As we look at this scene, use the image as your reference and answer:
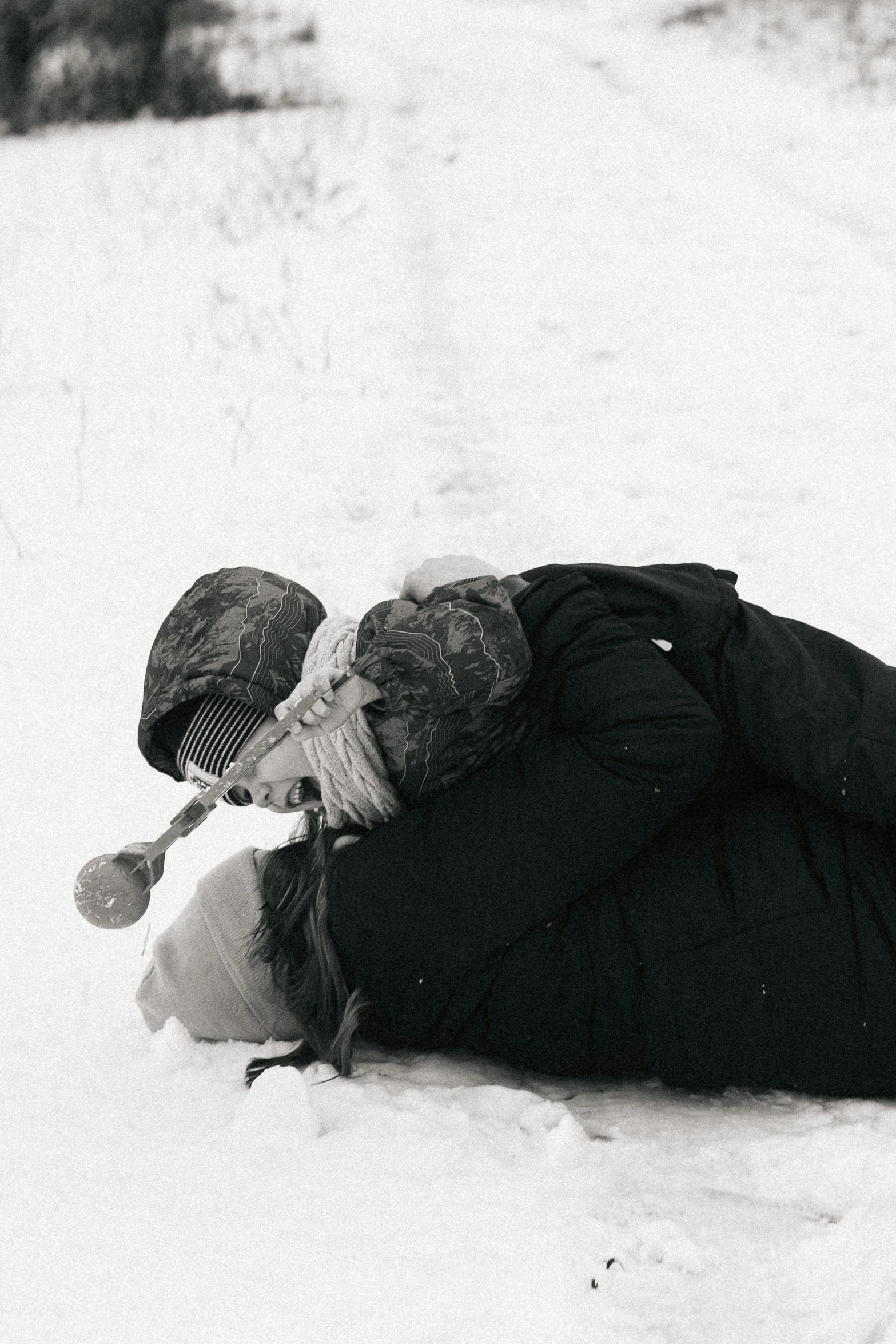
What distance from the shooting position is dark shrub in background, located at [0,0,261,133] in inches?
279

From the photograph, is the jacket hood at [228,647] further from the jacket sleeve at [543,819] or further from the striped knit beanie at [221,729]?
the jacket sleeve at [543,819]

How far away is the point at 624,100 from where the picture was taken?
Answer: 665 centimetres

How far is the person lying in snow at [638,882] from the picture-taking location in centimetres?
158

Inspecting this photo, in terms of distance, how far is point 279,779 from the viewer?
164 centimetres

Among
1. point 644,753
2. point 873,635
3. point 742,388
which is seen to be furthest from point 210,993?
point 742,388

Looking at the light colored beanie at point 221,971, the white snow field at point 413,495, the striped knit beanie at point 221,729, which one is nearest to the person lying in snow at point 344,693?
the striped knit beanie at point 221,729

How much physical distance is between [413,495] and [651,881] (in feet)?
7.11

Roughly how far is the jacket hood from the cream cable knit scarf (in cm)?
5

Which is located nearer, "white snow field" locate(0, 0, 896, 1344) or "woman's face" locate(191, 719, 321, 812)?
"white snow field" locate(0, 0, 896, 1344)

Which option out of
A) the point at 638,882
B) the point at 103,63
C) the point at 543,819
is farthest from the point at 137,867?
the point at 103,63

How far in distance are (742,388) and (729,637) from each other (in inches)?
102

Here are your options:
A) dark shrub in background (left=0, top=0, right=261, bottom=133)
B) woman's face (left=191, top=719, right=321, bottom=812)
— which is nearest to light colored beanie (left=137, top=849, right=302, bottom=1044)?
woman's face (left=191, top=719, right=321, bottom=812)

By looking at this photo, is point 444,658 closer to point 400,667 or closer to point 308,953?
point 400,667

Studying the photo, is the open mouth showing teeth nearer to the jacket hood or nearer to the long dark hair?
the long dark hair
